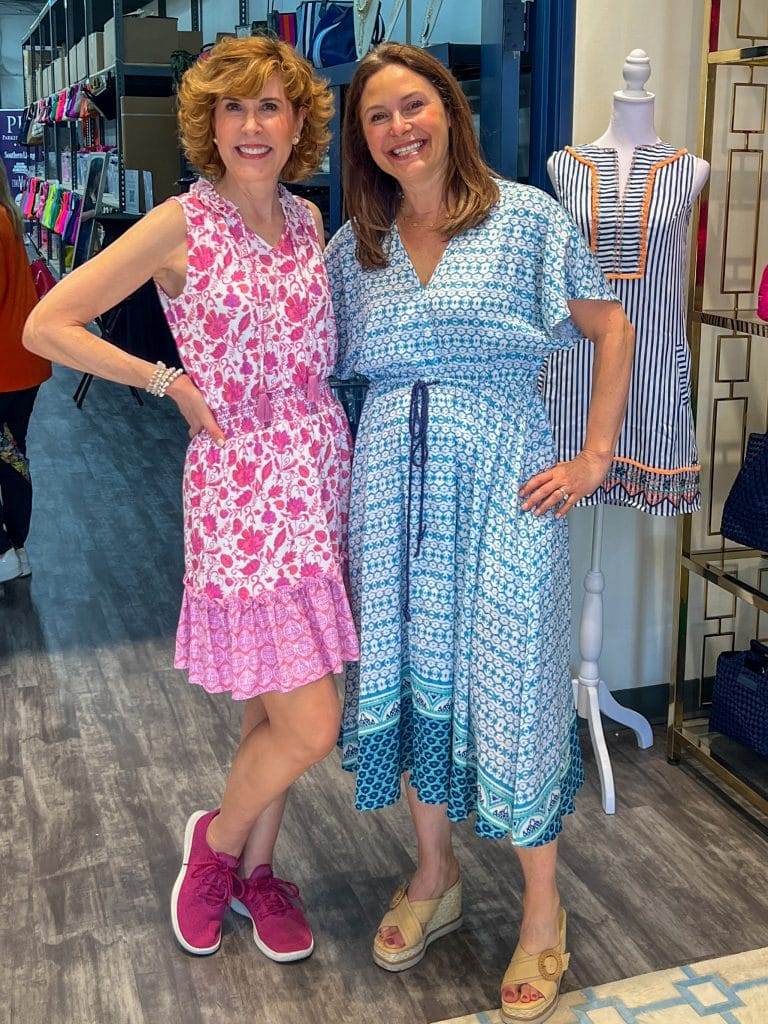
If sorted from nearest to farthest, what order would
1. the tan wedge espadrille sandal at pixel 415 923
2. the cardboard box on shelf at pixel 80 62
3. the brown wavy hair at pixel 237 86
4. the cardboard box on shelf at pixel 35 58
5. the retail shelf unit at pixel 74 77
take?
1. the brown wavy hair at pixel 237 86
2. the tan wedge espadrille sandal at pixel 415 923
3. the retail shelf unit at pixel 74 77
4. the cardboard box on shelf at pixel 80 62
5. the cardboard box on shelf at pixel 35 58

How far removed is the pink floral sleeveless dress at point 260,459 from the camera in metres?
1.98

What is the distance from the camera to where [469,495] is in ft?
6.66

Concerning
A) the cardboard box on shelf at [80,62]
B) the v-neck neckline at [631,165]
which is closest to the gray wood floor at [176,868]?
the v-neck neckline at [631,165]

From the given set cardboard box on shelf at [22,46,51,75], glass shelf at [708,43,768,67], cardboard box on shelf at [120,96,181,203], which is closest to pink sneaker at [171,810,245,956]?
glass shelf at [708,43,768,67]

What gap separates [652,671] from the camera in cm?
334

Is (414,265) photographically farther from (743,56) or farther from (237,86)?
(743,56)

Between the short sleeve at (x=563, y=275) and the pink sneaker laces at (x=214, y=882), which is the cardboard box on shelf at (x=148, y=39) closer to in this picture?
the short sleeve at (x=563, y=275)

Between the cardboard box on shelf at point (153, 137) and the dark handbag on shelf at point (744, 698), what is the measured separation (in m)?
4.41

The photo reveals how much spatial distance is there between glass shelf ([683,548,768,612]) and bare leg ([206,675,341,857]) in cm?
109

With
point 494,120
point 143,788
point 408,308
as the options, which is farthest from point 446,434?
point 143,788

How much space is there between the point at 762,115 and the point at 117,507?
339 cm

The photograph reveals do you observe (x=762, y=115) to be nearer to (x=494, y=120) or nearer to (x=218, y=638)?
(x=494, y=120)

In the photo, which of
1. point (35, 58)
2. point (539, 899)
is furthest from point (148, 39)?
point (35, 58)

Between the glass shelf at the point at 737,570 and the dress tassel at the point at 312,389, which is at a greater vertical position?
the dress tassel at the point at 312,389
